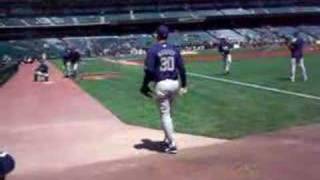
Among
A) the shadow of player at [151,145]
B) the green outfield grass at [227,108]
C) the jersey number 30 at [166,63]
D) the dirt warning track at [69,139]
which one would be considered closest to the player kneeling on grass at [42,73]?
the green outfield grass at [227,108]

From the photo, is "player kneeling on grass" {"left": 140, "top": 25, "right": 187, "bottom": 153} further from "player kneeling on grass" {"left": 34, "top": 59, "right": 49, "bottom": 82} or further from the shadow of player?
"player kneeling on grass" {"left": 34, "top": 59, "right": 49, "bottom": 82}

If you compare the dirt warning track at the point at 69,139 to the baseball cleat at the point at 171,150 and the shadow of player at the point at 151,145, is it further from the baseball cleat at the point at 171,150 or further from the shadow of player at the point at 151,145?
the baseball cleat at the point at 171,150

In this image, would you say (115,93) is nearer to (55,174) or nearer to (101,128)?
(101,128)

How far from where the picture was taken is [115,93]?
20.3m

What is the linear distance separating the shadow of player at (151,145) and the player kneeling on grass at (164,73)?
0.35m

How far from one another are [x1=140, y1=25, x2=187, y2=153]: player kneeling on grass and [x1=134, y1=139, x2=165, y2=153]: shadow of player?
347 mm

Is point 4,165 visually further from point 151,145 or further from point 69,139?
point 69,139

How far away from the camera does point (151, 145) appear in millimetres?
9766

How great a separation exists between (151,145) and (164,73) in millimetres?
1467

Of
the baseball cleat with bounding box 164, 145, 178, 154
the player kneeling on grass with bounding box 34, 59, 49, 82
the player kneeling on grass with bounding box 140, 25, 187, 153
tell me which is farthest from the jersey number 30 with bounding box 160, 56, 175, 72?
the player kneeling on grass with bounding box 34, 59, 49, 82

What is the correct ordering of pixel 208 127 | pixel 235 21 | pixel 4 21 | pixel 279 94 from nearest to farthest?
pixel 208 127 < pixel 279 94 < pixel 4 21 < pixel 235 21

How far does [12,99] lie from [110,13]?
45.8 metres

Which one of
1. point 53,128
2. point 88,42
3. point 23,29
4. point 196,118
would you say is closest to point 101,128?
point 53,128

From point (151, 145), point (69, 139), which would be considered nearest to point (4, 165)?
point (151, 145)
